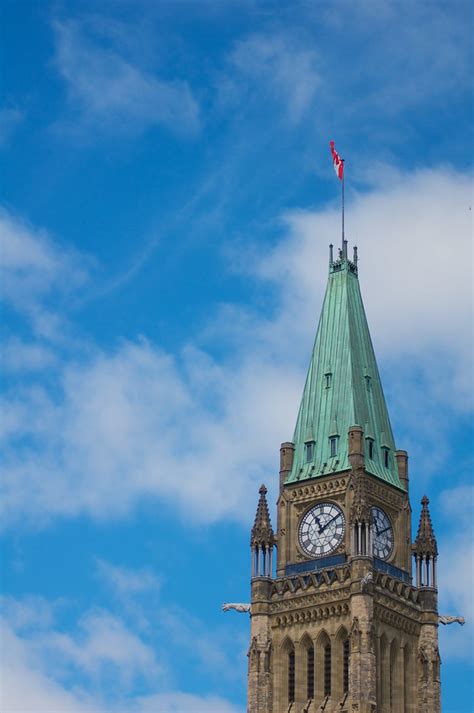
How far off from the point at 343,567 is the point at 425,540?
24.6ft

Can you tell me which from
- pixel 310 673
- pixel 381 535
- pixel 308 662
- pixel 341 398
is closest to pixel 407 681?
pixel 310 673

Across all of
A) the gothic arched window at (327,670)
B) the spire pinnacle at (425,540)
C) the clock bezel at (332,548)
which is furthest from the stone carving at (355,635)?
the spire pinnacle at (425,540)

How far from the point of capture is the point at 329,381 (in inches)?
5369

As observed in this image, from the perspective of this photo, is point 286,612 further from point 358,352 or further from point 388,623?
point 358,352

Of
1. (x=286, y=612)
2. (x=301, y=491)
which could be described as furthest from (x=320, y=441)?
(x=286, y=612)

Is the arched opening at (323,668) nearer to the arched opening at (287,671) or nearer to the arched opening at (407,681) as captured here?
the arched opening at (287,671)

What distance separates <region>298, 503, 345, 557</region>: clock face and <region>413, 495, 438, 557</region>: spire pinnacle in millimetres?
5794

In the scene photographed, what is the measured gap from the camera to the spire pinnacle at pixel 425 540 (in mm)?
132125

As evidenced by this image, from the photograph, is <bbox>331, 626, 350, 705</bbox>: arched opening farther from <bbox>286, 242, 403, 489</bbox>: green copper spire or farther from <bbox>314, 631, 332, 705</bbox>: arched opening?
<bbox>286, 242, 403, 489</bbox>: green copper spire

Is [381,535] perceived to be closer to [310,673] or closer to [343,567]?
[343,567]

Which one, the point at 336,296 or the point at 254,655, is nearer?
the point at 254,655

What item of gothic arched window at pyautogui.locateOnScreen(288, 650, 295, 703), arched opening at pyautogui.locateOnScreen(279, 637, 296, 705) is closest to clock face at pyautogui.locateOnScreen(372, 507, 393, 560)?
arched opening at pyautogui.locateOnScreen(279, 637, 296, 705)

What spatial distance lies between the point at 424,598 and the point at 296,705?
11549mm

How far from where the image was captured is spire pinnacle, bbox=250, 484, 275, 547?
13200cm
